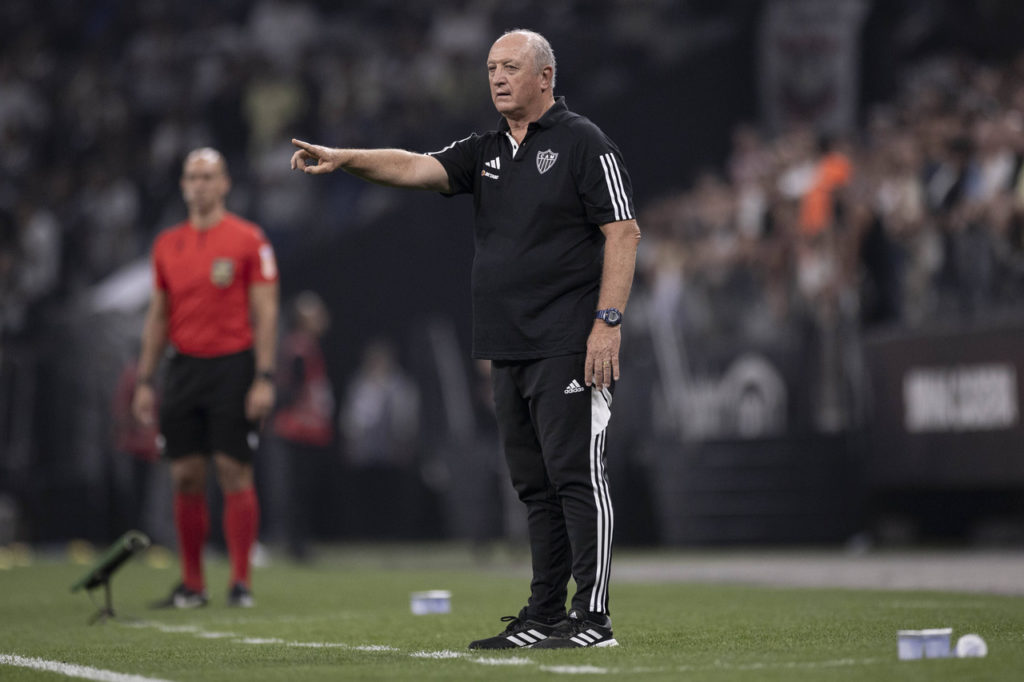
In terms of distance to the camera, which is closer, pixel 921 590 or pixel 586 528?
pixel 586 528

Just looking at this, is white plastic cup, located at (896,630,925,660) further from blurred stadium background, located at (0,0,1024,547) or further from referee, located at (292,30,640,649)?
blurred stadium background, located at (0,0,1024,547)

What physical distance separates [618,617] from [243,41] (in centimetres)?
1695

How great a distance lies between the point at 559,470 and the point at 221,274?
11.7 feet

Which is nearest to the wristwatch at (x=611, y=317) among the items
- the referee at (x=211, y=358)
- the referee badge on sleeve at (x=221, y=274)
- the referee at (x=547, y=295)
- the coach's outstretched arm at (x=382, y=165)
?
the referee at (x=547, y=295)

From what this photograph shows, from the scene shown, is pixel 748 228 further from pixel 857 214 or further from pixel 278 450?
pixel 278 450

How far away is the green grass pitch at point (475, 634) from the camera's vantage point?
4.91 m

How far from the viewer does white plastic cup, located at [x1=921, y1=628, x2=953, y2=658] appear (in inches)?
191

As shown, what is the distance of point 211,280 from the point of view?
8.73 m

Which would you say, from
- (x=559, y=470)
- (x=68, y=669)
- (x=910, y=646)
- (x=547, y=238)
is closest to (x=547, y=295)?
(x=547, y=238)

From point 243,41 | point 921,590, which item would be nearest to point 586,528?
point 921,590

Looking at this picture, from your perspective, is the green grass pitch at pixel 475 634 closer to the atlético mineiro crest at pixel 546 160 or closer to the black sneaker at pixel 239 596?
the black sneaker at pixel 239 596

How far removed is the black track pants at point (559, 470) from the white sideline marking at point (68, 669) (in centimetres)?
146

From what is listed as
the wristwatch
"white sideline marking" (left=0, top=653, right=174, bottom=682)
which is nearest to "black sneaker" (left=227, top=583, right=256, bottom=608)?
"white sideline marking" (left=0, top=653, right=174, bottom=682)

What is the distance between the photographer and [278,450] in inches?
553
